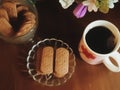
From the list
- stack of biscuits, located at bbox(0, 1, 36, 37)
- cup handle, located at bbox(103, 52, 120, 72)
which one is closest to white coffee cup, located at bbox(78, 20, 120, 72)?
cup handle, located at bbox(103, 52, 120, 72)

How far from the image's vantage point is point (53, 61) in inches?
24.4

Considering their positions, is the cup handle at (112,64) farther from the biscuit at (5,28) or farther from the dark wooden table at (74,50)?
the biscuit at (5,28)

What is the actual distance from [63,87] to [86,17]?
0.59ft

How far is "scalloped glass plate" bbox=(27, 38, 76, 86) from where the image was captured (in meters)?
0.64

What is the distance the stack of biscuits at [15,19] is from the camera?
1.98ft

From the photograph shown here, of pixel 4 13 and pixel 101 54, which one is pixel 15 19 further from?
pixel 101 54

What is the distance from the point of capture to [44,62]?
0.61 meters

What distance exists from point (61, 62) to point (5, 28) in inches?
5.3

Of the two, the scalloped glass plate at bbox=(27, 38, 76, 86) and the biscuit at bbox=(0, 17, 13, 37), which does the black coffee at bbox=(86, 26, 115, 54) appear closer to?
the scalloped glass plate at bbox=(27, 38, 76, 86)

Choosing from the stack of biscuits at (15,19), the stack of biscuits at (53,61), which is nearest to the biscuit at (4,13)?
the stack of biscuits at (15,19)

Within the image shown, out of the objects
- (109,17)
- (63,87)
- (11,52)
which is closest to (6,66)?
(11,52)

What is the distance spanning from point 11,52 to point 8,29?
8 centimetres

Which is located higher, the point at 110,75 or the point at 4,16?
the point at 4,16

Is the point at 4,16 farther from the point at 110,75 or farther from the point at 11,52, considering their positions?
the point at 110,75
